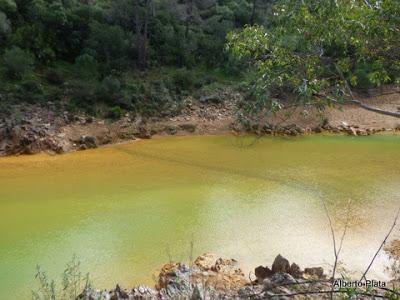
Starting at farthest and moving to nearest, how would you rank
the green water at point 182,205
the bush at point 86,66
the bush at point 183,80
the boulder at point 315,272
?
the bush at point 183,80 < the bush at point 86,66 < the green water at point 182,205 < the boulder at point 315,272

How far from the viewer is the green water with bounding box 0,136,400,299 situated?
7.40 m

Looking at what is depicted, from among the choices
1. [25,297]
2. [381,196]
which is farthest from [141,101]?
[25,297]

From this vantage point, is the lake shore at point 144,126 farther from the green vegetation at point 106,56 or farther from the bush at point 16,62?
the bush at point 16,62

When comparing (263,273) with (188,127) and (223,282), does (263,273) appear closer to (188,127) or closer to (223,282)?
(223,282)

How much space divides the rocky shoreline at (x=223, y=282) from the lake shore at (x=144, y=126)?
5666 millimetres

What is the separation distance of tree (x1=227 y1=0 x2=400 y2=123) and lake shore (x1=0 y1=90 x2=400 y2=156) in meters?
6.45

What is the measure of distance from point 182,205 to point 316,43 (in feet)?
17.3

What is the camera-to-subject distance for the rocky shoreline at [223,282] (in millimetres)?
4836

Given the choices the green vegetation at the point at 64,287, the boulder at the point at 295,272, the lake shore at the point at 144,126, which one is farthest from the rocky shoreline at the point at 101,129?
the green vegetation at the point at 64,287

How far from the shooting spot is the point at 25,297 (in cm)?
617

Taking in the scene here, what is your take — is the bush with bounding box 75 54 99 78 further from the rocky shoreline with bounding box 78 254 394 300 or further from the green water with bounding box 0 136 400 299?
the rocky shoreline with bounding box 78 254 394 300

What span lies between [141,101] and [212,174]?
595cm

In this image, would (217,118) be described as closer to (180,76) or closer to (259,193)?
(180,76)

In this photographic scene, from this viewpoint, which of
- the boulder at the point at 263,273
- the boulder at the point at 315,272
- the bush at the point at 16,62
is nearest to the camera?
the boulder at the point at 315,272
